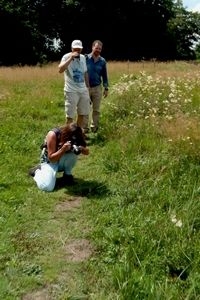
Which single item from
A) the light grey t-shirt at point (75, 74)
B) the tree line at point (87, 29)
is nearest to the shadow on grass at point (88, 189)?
the light grey t-shirt at point (75, 74)

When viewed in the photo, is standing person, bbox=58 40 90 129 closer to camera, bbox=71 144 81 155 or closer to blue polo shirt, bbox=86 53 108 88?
blue polo shirt, bbox=86 53 108 88

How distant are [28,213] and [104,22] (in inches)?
1392

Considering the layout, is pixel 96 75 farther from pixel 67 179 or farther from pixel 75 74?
pixel 67 179

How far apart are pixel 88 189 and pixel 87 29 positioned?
112ft

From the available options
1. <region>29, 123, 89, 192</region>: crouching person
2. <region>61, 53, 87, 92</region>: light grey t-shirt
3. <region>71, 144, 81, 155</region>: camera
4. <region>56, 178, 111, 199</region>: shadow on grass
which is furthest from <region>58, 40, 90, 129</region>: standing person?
<region>71, 144, 81, 155</region>: camera

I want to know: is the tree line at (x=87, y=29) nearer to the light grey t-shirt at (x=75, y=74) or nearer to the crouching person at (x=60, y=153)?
the light grey t-shirt at (x=75, y=74)

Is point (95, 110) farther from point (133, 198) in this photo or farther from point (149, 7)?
point (149, 7)

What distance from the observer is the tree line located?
35719 millimetres

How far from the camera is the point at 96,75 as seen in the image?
372 inches

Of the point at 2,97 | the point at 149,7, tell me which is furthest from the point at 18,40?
the point at 2,97

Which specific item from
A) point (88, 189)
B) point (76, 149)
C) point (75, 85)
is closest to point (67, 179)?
point (88, 189)

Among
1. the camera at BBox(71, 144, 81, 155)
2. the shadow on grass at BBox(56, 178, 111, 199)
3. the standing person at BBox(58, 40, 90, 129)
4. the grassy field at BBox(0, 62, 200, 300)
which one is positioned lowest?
the shadow on grass at BBox(56, 178, 111, 199)

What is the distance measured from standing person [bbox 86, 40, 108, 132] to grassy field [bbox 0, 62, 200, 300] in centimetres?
33

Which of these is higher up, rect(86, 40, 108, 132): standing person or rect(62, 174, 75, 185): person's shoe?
rect(86, 40, 108, 132): standing person
